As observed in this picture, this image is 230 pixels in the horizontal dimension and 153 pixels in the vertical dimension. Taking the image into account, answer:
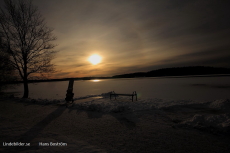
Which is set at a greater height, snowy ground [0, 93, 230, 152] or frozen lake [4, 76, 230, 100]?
snowy ground [0, 93, 230, 152]

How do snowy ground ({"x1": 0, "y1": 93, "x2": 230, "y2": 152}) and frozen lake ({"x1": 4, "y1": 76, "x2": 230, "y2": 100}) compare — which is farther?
→ frozen lake ({"x1": 4, "y1": 76, "x2": 230, "y2": 100})

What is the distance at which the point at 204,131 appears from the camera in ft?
13.9

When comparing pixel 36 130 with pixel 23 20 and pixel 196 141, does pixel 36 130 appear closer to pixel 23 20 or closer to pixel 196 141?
pixel 196 141

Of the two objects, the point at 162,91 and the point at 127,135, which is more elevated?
the point at 127,135

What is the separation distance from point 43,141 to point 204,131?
5.36 meters

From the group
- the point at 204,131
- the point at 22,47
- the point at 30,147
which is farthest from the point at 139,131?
the point at 22,47

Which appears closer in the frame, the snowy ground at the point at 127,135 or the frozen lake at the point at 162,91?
the snowy ground at the point at 127,135

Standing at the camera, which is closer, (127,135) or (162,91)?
(127,135)

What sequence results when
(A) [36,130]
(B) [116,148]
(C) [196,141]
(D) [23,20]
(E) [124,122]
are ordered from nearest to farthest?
(B) [116,148], (C) [196,141], (A) [36,130], (E) [124,122], (D) [23,20]

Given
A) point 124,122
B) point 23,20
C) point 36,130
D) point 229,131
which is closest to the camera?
point 229,131

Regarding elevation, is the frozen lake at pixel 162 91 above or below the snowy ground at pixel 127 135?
below

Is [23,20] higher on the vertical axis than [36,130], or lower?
higher

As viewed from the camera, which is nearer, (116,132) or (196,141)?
(196,141)

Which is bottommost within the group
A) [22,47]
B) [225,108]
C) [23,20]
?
[225,108]
